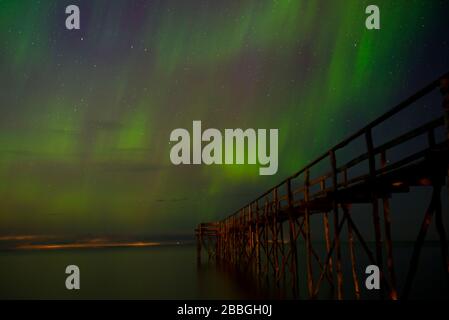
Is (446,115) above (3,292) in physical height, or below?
above

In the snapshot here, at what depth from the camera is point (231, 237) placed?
37.2m

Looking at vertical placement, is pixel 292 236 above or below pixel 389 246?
above

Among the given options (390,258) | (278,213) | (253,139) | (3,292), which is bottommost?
(3,292)

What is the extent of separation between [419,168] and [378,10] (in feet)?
23.9

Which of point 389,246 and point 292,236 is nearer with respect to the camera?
point 389,246

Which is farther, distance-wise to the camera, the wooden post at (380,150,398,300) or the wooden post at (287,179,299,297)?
the wooden post at (287,179,299,297)

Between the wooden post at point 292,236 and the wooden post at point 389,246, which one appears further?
the wooden post at point 292,236

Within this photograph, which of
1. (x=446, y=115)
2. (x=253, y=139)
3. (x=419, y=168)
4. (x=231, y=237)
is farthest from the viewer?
(x=231, y=237)

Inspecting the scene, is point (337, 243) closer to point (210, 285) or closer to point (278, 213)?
point (278, 213)
